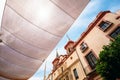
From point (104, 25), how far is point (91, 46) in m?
3.17

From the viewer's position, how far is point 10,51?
2773 mm

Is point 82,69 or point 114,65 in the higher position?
point 82,69

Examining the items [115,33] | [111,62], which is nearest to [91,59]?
[115,33]

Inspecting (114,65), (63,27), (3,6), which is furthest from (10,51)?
(114,65)

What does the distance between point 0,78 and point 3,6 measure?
2701 millimetres

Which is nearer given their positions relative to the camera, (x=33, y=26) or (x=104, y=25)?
(x=33, y=26)

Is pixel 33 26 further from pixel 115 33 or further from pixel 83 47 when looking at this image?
pixel 83 47

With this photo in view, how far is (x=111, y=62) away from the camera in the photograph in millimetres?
8211

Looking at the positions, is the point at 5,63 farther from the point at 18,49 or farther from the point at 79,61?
the point at 79,61

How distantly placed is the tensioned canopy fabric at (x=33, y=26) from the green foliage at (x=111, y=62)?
6558mm

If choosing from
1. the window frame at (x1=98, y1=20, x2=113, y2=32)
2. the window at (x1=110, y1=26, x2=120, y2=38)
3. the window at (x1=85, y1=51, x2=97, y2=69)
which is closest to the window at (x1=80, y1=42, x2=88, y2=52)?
the window at (x1=85, y1=51, x2=97, y2=69)

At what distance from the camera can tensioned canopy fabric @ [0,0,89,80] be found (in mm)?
1993

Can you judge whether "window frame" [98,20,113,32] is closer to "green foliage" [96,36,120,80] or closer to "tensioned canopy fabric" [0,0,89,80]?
"green foliage" [96,36,120,80]

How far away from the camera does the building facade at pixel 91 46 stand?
13.1m
